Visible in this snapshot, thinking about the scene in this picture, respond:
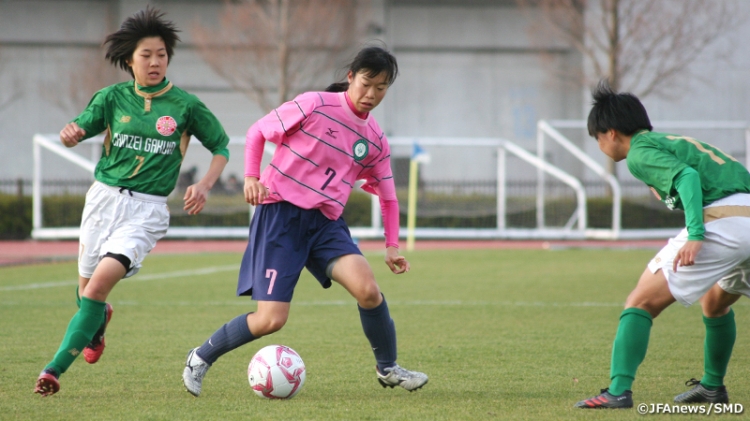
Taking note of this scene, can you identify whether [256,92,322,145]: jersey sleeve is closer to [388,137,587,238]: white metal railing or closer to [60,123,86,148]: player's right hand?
[60,123,86,148]: player's right hand

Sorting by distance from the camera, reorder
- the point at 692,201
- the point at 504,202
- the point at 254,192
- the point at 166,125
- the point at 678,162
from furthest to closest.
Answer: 1. the point at 504,202
2. the point at 166,125
3. the point at 254,192
4. the point at 678,162
5. the point at 692,201

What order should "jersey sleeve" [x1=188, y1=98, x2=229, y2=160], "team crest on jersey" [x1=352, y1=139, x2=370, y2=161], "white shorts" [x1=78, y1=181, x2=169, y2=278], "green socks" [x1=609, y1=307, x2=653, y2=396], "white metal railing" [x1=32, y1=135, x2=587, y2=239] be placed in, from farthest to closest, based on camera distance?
"white metal railing" [x1=32, y1=135, x2=587, y2=239], "jersey sleeve" [x1=188, y1=98, x2=229, y2=160], "white shorts" [x1=78, y1=181, x2=169, y2=278], "team crest on jersey" [x1=352, y1=139, x2=370, y2=161], "green socks" [x1=609, y1=307, x2=653, y2=396]

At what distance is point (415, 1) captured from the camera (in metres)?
29.5

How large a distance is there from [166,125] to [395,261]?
5.08ft

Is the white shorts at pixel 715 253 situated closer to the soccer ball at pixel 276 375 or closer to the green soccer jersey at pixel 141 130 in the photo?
the soccer ball at pixel 276 375

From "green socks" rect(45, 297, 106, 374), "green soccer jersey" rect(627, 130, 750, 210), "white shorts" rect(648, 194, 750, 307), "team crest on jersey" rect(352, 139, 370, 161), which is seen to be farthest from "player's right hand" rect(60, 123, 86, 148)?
"white shorts" rect(648, 194, 750, 307)

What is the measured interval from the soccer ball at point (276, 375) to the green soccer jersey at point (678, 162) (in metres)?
2.00

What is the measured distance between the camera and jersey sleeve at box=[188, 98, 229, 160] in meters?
5.31

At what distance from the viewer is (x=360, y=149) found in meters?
4.79

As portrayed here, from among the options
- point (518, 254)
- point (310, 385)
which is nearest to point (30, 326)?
point (310, 385)

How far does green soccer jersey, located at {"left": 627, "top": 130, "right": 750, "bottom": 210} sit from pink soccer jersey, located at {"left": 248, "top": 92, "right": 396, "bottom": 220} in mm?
1424

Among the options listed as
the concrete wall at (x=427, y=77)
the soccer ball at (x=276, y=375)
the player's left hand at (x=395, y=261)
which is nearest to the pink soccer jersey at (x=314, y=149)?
the player's left hand at (x=395, y=261)

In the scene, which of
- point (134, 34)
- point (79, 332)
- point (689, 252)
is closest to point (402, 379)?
point (689, 252)

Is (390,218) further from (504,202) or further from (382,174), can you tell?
(504,202)
